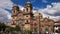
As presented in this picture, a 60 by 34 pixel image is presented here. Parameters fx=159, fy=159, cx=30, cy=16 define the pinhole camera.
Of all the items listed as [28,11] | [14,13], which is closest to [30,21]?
[28,11]

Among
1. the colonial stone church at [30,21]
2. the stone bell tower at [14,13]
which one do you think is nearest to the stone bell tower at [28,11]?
the colonial stone church at [30,21]

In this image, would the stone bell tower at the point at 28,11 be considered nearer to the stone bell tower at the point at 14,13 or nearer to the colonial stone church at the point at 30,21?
the colonial stone church at the point at 30,21

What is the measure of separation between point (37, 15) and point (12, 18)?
12275mm

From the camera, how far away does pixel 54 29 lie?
180 feet

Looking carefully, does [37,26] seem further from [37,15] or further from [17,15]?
[17,15]

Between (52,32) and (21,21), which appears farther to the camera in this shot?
(21,21)

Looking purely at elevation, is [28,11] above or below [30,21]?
above

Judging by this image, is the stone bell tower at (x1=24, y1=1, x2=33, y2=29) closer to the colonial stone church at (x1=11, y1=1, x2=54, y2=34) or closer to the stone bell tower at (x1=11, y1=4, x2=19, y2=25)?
the colonial stone church at (x1=11, y1=1, x2=54, y2=34)

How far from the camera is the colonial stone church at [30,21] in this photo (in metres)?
54.0

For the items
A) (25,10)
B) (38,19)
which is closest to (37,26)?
(38,19)

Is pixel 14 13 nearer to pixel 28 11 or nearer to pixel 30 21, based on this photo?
pixel 28 11

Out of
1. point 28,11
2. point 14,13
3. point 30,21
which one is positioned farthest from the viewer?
point 14,13

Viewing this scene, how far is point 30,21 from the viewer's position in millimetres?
57812

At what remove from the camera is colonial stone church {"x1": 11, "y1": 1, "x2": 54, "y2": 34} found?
2127 inches
